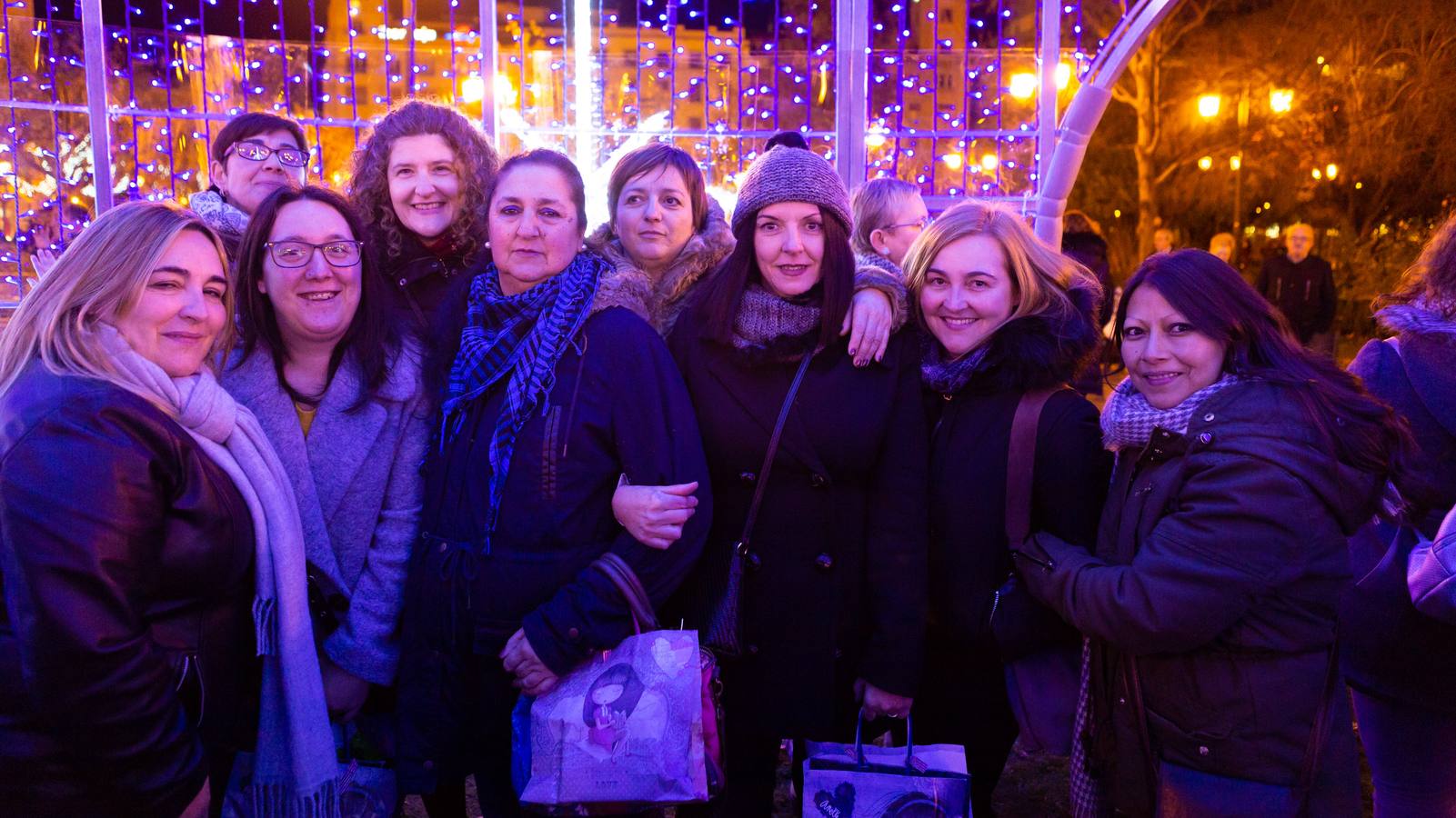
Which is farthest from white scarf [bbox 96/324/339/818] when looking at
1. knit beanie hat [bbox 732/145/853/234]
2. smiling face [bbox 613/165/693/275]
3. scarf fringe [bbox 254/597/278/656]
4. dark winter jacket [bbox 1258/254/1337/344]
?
dark winter jacket [bbox 1258/254/1337/344]

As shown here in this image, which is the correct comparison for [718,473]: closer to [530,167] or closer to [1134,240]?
[530,167]

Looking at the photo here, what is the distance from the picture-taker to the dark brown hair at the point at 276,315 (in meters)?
2.52

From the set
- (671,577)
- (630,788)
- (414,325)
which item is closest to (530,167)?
(414,325)

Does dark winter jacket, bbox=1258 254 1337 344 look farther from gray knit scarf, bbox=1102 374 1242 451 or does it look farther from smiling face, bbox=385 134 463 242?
smiling face, bbox=385 134 463 242

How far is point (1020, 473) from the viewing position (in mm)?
2549

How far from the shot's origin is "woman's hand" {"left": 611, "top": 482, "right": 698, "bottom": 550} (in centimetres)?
233

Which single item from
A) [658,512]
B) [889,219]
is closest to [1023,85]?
[889,219]

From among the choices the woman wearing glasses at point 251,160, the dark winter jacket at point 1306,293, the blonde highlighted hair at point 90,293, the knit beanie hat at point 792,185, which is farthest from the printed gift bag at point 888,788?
the dark winter jacket at point 1306,293

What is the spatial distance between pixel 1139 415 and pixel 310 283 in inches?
84.8

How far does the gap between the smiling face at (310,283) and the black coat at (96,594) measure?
0.57 metres

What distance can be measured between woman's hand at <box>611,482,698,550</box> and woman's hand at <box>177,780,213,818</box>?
1094mm

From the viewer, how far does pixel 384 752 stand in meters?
2.62

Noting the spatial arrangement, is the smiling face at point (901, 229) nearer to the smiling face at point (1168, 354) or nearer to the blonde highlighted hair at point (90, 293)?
the smiling face at point (1168, 354)

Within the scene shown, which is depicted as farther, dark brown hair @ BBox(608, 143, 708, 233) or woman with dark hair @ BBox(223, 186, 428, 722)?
dark brown hair @ BBox(608, 143, 708, 233)
